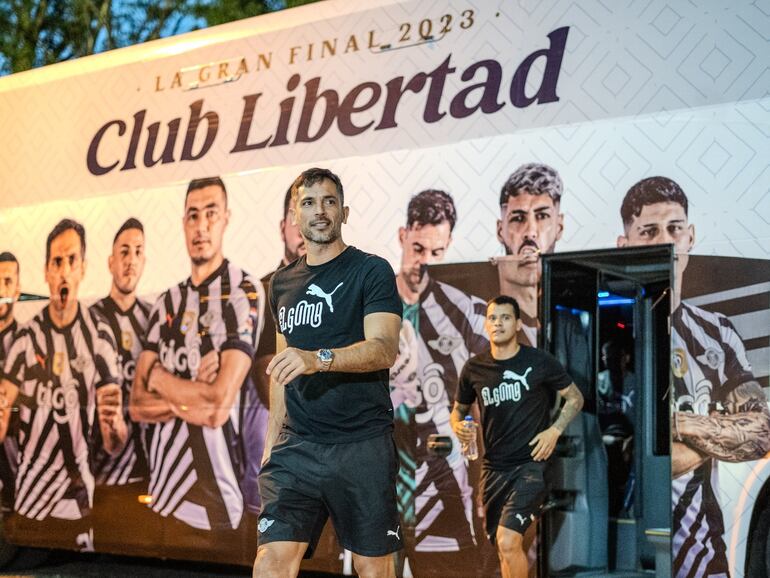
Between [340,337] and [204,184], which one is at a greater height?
[204,184]

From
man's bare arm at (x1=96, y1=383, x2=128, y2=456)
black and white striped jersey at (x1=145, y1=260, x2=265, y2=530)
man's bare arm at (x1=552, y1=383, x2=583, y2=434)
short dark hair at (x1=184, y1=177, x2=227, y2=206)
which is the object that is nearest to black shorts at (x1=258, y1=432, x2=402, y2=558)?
man's bare arm at (x1=552, y1=383, x2=583, y2=434)

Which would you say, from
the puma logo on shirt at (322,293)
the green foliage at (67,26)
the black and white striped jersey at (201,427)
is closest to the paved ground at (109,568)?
the black and white striped jersey at (201,427)

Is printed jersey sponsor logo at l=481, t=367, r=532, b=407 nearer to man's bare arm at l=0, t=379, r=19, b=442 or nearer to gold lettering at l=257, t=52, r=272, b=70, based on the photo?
gold lettering at l=257, t=52, r=272, b=70

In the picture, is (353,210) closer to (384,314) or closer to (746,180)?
(746,180)

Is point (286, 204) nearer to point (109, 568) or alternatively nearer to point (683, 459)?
point (683, 459)

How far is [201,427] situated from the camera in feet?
24.0

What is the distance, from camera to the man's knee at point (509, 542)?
6.06 meters

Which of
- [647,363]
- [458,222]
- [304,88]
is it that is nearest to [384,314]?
[458,222]

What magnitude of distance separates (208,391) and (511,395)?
2.07 metres

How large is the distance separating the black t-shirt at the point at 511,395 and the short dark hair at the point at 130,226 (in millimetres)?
2645

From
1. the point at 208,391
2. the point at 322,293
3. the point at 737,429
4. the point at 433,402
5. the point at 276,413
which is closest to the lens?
the point at 322,293

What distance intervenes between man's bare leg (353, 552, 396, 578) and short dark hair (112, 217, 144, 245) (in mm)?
4089

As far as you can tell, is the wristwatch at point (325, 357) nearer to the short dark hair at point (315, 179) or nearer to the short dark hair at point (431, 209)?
the short dark hair at point (315, 179)

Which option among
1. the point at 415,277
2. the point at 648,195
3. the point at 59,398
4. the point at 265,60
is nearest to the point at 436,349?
the point at 415,277
